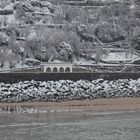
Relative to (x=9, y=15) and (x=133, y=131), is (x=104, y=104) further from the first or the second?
(x=9, y=15)

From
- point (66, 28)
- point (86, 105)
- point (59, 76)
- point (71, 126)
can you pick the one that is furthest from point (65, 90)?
point (66, 28)

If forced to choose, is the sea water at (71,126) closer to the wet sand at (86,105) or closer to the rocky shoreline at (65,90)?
the wet sand at (86,105)

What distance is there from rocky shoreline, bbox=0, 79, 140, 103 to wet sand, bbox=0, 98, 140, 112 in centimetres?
121

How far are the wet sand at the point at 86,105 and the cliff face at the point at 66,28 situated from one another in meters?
20.7

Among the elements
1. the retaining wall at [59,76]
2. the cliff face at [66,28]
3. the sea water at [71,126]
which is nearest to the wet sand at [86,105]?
the sea water at [71,126]

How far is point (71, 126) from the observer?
3925 centimetres

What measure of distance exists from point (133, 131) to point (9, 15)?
54576mm

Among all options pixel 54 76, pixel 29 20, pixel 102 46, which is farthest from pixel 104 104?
pixel 29 20

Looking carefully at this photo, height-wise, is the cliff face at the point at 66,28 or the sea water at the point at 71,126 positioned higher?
the cliff face at the point at 66,28

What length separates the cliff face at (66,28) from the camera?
74.6 metres

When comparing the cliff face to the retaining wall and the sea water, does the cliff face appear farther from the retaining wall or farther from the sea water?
the sea water

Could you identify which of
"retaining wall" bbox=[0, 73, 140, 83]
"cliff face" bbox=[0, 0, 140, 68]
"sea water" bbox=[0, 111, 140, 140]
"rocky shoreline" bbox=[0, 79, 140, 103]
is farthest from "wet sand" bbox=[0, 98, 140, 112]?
"cliff face" bbox=[0, 0, 140, 68]

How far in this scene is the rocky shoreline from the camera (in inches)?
1992

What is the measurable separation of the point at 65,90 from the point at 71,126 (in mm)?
13533
